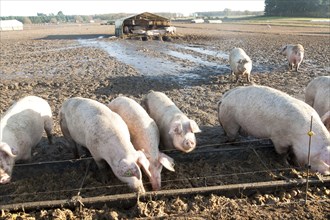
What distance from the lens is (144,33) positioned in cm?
3183

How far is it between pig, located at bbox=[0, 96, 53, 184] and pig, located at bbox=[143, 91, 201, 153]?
211 cm

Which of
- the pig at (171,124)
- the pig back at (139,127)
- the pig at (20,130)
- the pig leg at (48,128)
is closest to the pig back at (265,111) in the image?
the pig at (171,124)

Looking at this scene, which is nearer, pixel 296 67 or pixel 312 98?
pixel 312 98

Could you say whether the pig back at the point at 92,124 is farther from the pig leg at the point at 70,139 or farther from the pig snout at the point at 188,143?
the pig snout at the point at 188,143

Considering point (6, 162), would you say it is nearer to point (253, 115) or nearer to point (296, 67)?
point (253, 115)

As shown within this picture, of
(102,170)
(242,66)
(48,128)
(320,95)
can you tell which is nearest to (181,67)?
(242,66)

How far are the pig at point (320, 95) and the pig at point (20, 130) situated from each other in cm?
555

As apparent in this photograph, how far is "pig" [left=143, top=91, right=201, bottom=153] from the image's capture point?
18.0 feet

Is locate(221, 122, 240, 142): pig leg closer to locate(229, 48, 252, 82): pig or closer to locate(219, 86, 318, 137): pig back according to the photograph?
locate(219, 86, 318, 137): pig back

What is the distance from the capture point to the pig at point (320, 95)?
6814 millimetres

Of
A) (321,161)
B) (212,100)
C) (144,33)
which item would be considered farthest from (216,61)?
(144,33)

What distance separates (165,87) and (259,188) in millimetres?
7004

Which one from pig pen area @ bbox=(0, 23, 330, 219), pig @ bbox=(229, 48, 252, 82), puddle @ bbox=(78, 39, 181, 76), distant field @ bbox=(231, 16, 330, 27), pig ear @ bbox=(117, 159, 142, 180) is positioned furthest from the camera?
distant field @ bbox=(231, 16, 330, 27)

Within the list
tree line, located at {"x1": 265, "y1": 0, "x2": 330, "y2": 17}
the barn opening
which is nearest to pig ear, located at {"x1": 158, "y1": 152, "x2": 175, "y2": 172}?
the barn opening
